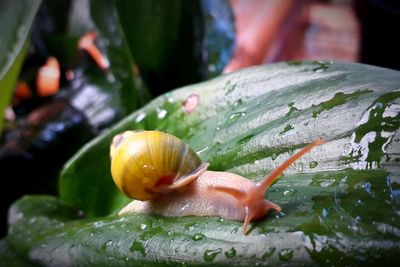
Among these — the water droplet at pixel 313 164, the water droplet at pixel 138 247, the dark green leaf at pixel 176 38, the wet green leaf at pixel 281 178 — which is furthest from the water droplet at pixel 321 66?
the dark green leaf at pixel 176 38

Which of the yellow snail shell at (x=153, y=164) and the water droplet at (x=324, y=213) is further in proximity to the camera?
the yellow snail shell at (x=153, y=164)

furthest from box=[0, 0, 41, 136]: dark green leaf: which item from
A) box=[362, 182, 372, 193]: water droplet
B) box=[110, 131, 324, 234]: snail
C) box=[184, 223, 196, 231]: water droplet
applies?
box=[362, 182, 372, 193]: water droplet

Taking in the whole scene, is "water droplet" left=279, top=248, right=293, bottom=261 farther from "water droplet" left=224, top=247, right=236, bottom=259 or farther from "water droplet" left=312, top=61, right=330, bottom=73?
"water droplet" left=312, top=61, right=330, bottom=73

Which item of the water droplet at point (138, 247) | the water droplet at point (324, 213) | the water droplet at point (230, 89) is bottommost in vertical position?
the water droplet at point (138, 247)

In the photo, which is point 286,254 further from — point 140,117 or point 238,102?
point 140,117

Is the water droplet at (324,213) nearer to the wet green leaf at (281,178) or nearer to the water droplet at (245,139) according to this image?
the wet green leaf at (281,178)

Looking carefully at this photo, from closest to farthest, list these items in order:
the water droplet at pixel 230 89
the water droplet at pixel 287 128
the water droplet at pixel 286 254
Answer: the water droplet at pixel 286 254
the water droplet at pixel 287 128
the water droplet at pixel 230 89
